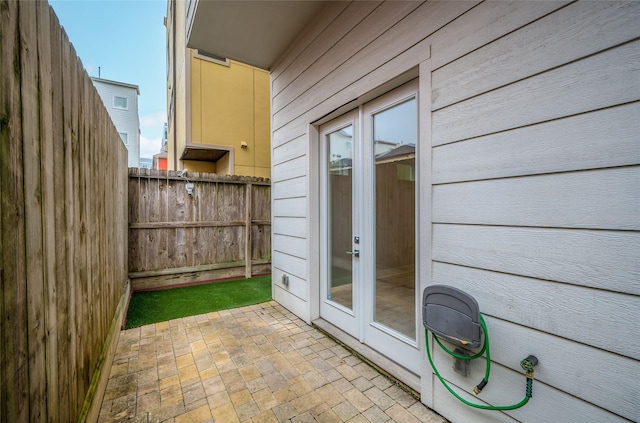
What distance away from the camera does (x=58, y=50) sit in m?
1.19

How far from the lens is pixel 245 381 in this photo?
2.01 m

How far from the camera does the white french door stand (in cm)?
204

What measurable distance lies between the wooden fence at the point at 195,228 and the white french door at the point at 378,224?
2.70 meters

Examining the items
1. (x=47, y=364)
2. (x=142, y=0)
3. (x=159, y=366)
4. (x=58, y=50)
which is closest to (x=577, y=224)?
(x=47, y=364)

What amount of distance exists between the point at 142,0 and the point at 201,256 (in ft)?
34.9

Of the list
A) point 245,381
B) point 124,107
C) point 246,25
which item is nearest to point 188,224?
point 246,25

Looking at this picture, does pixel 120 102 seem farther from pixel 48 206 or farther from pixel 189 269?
pixel 48 206

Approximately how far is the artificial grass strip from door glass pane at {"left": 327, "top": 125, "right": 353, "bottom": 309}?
4.91 ft

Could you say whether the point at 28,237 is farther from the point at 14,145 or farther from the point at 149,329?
the point at 149,329

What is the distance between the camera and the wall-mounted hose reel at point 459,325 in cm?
140

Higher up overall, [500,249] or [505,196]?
[505,196]

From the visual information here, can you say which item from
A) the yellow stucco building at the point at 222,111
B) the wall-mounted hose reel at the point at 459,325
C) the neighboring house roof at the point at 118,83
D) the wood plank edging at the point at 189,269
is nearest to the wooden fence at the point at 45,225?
the wall-mounted hose reel at the point at 459,325

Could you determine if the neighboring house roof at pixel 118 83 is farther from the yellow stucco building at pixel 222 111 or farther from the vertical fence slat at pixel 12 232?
the vertical fence slat at pixel 12 232

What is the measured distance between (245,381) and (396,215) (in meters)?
1.68
